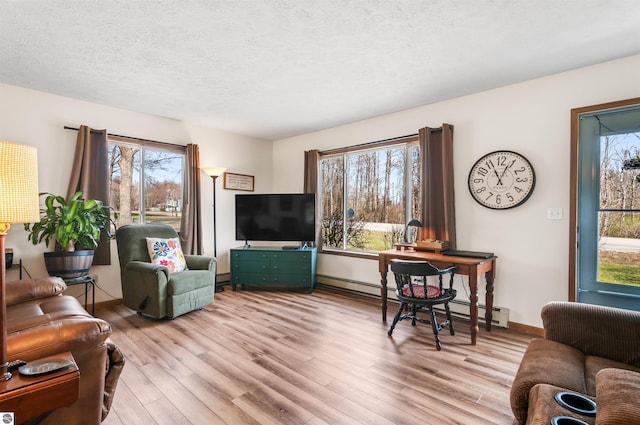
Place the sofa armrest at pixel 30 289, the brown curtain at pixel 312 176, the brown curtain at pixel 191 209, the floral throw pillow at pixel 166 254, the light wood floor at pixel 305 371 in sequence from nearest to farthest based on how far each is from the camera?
the light wood floor at pixel 305 371 < the sofa armrest at pixel 30 289 < the floral throw pillow at pixel 166 254 < the brown curtain at pixel 191 209 < the brown curtain at pixel 312 176

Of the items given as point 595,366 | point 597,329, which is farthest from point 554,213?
point 595,366

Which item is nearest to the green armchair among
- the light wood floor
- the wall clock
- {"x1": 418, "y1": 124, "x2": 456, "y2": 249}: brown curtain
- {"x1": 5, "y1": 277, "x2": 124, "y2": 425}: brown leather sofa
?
the light wood floor

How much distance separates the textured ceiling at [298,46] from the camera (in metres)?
1.99

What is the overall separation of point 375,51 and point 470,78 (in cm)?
111

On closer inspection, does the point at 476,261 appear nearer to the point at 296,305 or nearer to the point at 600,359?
the point at 600,359

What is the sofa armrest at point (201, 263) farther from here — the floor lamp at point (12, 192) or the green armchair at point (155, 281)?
the floor lamp at point (12, 192)

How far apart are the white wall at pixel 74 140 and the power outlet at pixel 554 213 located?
4210 millimetres

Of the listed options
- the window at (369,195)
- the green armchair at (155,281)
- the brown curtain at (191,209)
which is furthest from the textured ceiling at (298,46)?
the green armchair at (155,281)

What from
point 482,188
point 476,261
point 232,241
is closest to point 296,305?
point 232,241

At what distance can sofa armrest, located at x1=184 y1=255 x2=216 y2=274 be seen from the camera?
3.85 meters

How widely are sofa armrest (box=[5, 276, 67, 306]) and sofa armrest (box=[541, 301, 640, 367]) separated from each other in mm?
3408

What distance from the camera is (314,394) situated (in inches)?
79.1

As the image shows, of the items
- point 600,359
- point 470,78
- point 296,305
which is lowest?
point 296,305

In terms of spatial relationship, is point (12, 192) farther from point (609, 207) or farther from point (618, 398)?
point (609, 207)
